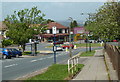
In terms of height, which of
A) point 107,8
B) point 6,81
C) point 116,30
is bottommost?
point 6,81

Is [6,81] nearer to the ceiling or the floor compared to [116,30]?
nearer to the floor

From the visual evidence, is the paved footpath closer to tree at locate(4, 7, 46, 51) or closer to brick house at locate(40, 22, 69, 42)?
tree at locate(4, 7, 46, 51)

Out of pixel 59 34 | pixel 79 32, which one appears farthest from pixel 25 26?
pixel 59 34

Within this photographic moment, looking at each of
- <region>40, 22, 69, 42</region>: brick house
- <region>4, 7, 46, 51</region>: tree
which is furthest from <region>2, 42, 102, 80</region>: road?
<region>40, 22, 69, 42</region>: brick house

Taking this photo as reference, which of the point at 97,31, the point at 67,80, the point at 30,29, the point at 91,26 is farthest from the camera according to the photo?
the point at 30,29

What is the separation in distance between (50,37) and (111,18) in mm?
85341

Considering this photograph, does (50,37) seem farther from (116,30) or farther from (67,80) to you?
(67,80)

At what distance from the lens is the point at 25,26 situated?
47250mm

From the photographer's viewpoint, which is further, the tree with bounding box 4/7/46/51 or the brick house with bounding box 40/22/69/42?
the brick house with bounding box 40/22/69/42

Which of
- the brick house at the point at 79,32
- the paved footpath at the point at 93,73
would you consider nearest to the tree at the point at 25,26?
the brick house at the point at 79,32

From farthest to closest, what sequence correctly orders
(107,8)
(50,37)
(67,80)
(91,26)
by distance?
(50,37) < (91,26) < (107,8) < (67,80)

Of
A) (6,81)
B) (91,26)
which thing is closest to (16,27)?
(91,26)

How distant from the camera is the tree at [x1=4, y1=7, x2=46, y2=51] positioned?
46.3 m

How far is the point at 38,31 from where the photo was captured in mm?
47594
